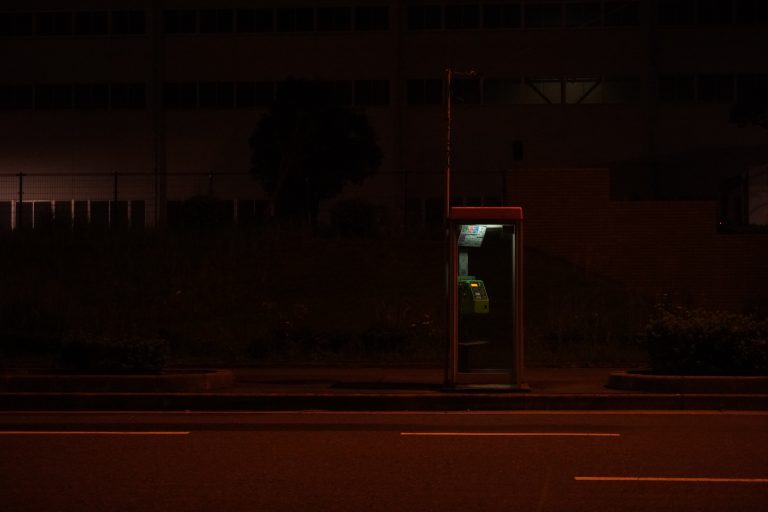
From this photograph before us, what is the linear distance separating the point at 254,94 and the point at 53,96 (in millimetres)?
8630

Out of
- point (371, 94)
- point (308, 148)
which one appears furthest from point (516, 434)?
point (371, 94)

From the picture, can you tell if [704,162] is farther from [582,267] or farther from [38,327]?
[38,327]

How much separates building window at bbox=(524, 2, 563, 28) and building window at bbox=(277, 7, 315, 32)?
8.74m

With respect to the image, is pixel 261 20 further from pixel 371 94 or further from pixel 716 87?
pixel 716 87

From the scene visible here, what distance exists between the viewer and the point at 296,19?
43.2 metres

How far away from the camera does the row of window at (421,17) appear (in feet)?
139

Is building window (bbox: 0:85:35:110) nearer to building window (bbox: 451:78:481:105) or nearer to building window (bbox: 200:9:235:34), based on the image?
building window (bbox: 200:9:235:34)

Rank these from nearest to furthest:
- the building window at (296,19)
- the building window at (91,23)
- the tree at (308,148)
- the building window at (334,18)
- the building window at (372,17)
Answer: the tree at (308,148) < the building window at (372,17) < the building window at (334,18) < the building window at (296,19) < the building window at (91,23)

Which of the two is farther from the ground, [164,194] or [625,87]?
[625,87]

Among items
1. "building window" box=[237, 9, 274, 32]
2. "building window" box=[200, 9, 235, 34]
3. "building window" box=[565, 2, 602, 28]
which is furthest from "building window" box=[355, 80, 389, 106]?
"building window" box=[565, 2, 602, 28]

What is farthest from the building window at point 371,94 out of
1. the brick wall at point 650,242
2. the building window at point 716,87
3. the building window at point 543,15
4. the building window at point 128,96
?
the brick wall at point 650,242

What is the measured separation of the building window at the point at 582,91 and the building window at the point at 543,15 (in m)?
2.41

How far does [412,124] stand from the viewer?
1688 inches

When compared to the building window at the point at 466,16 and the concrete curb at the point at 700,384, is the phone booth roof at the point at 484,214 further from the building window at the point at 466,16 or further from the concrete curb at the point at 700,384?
the building window at the point at 466,16
